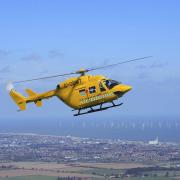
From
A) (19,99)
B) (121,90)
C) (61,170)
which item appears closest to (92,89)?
(121,90)

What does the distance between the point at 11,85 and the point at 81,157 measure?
310 feet

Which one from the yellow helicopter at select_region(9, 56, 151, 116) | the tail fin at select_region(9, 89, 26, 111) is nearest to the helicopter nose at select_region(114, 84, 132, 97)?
the yellow helicopter at select_region(9, 56, 151, 116)

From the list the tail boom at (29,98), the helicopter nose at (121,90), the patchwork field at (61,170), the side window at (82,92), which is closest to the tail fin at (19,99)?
the tail boom at (29,98)

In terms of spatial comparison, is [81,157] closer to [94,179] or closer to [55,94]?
[94,179]

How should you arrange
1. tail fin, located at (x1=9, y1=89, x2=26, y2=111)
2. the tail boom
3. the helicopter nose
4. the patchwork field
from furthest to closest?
1. the patchwork field
2. tail fin, located at (x1=9, y1=89, x2=26, y2=111)
3. the tail boom
4. the helicopter nose

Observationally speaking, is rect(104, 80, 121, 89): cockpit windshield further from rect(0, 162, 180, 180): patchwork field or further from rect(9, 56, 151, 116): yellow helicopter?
rect(0, 162, 180, 180): patchwork field

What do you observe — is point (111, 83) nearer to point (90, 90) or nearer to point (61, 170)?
point (90, 90)

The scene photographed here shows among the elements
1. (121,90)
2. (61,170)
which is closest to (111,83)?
(121,90)

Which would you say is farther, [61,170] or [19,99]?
[61,170]

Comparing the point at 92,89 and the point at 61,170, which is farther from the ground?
the point at 92,89

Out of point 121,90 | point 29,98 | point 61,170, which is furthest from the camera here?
point 61,170

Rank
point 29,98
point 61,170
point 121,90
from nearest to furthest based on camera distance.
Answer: point 121,90, point 29,98, point 61,170

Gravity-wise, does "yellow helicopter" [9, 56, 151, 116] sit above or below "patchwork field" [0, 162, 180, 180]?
above

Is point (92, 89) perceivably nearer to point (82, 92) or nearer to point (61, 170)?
point (82, 92)
